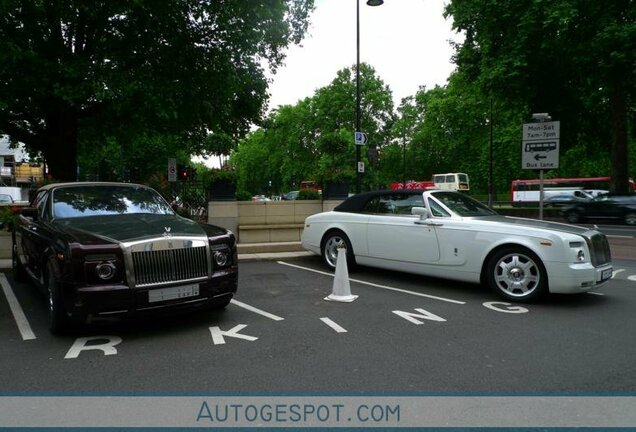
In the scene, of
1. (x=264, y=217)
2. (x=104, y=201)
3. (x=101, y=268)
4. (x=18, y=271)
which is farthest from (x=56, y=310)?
(x=264, y=217)

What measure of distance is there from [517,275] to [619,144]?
22.9 m

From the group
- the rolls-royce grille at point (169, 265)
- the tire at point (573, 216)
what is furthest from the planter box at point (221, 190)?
the tire at point (573, 216)

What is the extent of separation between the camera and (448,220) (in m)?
7.18

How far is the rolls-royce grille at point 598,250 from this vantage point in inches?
250

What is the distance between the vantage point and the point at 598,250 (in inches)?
255

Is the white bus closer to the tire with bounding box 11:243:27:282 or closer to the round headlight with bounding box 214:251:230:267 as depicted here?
the tire with bounding box 11:243:27:282

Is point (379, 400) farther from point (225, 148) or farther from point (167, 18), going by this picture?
point (225, 148)

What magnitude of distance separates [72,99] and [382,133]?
42949 millimetres

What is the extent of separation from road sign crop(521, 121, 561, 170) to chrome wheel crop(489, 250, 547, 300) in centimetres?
418

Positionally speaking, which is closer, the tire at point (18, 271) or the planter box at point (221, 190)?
the tire at point (18, 271)

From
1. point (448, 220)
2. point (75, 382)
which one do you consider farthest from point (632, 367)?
point (75, 382)

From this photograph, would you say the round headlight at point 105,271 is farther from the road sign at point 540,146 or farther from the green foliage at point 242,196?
the road sign at point 540,146

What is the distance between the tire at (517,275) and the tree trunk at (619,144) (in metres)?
21.0

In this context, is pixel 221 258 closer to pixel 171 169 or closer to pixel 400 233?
pixel 400 233
